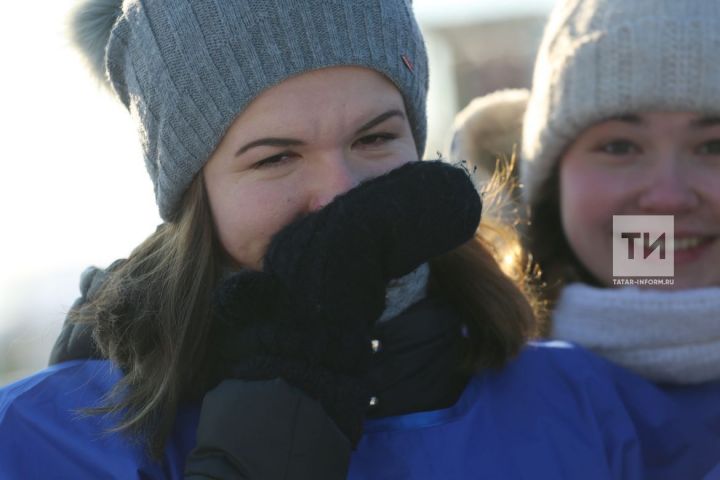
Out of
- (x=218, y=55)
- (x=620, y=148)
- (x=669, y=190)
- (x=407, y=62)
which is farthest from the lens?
(x=620, y=148)

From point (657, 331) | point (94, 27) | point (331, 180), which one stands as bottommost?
point (657, 331)

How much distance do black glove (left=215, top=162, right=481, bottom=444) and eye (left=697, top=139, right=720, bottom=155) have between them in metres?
0.95

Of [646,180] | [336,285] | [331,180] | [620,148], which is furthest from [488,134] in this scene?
[336,285]

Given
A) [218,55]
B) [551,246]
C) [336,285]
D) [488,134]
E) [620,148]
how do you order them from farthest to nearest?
[488,134] < [551,246] < [620,148] < [218,55] < [336,285]

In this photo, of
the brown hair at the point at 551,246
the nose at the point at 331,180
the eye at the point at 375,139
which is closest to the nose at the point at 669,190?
the brown hair at the point at 551,246

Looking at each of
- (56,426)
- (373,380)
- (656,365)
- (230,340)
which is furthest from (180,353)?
(656,365)

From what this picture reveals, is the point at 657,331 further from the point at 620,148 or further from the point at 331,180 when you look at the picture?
the point at 331,180

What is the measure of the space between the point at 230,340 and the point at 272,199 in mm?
287

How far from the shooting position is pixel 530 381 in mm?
2152

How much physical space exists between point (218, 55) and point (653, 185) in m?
1.20

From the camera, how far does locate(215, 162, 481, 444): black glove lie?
5.69 feet

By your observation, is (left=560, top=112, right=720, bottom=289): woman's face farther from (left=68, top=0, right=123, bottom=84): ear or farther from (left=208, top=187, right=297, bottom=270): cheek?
(left=68, top=0, right=123, bottom=84): ear

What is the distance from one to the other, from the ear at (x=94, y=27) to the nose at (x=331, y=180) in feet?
2.09

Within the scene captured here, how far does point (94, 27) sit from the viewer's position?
2143 millimetres
